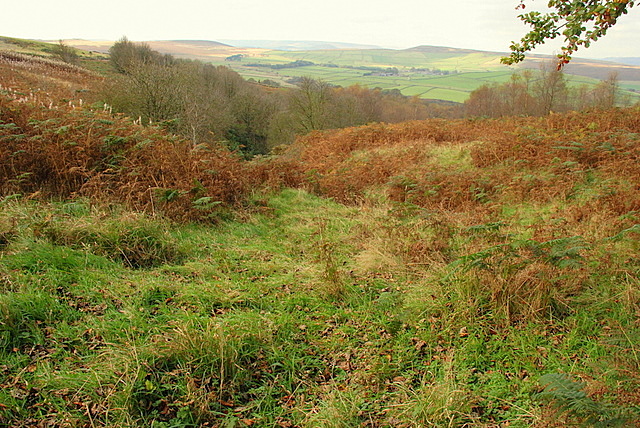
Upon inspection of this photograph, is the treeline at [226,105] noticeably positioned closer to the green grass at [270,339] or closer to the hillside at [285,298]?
the hillside at [285,298]

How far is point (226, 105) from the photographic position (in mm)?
35469

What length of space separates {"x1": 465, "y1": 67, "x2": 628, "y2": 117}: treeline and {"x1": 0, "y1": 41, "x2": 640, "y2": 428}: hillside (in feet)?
97.1

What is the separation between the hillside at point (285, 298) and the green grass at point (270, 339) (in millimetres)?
17

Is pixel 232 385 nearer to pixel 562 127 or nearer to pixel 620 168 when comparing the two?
pixel 620 168

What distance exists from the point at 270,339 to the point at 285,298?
769 millimetres

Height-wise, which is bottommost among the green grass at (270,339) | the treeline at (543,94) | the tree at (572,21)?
the green grass at (270,339)

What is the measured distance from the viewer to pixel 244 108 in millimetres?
37750

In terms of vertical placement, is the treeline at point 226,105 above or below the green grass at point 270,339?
above

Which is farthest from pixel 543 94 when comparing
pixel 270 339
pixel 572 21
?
pixel 270 339

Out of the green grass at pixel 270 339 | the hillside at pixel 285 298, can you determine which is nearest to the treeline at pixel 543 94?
the hillside at pixel 285 298

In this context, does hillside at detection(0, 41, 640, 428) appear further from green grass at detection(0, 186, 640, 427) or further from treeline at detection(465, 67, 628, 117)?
treeline at detection(465, 67, 628, 117)

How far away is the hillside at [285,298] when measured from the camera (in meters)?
2.43

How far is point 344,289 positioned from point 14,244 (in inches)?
139

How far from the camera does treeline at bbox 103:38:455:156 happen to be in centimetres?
1903
